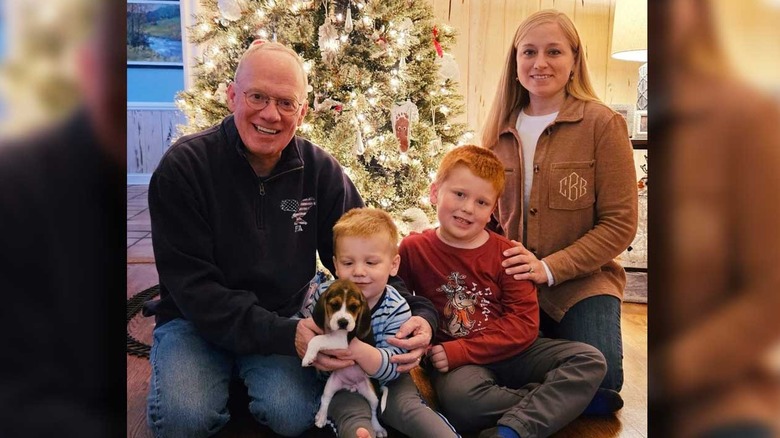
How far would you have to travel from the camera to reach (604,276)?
1992 millimetres

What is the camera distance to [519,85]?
213 centimetres

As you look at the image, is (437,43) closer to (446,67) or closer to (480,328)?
(446,67)

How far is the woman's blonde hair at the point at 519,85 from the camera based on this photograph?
6.40ft

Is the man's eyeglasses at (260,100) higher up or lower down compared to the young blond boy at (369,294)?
higher up

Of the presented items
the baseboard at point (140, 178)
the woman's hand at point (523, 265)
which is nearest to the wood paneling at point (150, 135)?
the baseboard at point (140, 178)

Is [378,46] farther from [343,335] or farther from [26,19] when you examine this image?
[26,19]

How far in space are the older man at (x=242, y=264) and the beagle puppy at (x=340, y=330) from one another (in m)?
0.05

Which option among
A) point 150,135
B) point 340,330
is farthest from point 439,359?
point 150,135

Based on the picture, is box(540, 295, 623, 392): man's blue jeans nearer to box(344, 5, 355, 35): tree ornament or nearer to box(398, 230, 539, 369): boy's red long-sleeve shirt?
box(398, 230, 539, 369): boy's red long-sleeve shirt

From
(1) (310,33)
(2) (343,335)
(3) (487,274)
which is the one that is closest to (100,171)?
(2) (343,335)

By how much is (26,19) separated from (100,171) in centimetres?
7

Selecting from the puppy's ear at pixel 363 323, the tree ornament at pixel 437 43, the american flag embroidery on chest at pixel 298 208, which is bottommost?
the puppy's ear at pixel 363 323

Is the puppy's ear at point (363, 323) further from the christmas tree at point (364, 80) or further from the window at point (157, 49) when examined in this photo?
the window at point (157, 49)

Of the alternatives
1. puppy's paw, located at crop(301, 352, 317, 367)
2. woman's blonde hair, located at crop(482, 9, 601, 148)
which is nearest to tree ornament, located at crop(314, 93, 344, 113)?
woman's blonde hair, located at crop(482, 9, 601, 148)
